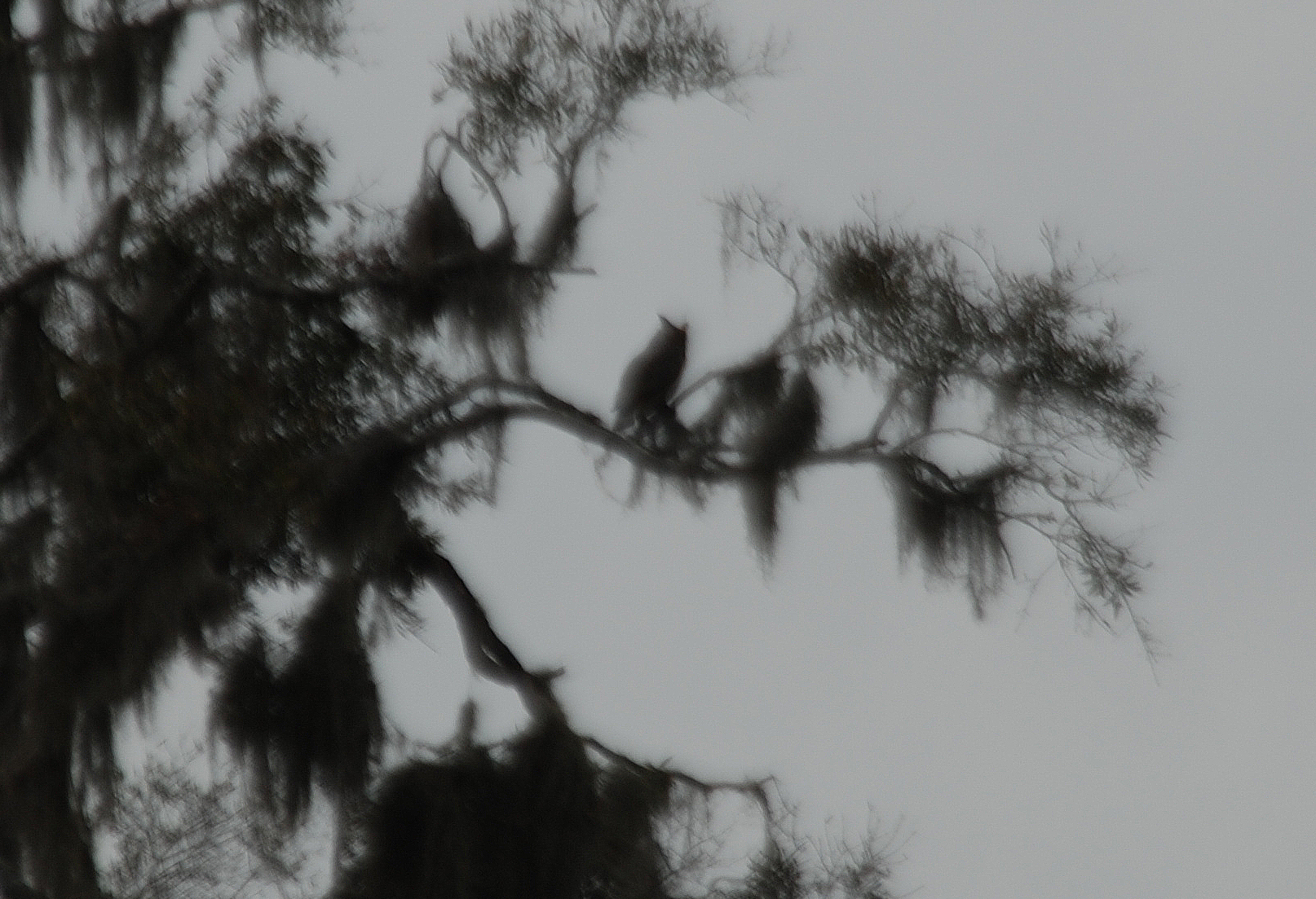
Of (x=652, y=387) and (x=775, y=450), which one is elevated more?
(x=652, y=387)

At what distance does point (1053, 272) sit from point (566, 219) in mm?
1523

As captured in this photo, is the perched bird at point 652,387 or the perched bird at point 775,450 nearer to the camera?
the perched bird at point 775,450

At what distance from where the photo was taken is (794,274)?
5254mm

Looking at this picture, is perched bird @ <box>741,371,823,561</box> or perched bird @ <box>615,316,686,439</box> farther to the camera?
perched bird @ <box>615,316,686,439</box>

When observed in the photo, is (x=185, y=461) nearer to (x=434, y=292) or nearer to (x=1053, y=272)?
(x=434, y=292)

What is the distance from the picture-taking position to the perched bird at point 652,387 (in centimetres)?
534

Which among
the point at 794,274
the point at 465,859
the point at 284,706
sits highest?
the point at 794,274

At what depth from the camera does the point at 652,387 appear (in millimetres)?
5340

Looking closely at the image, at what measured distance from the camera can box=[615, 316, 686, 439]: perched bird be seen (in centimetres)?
534

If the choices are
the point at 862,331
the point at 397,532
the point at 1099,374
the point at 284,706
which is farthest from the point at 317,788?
the point at 1099,374

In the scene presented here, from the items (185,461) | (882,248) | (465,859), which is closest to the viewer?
(465,859)

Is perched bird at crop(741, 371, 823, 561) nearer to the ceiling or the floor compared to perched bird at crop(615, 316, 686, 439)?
nearer to the floor

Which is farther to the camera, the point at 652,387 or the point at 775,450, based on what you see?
the point at 652,387

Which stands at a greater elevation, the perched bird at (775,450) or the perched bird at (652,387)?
the perched bird at (652,387)
